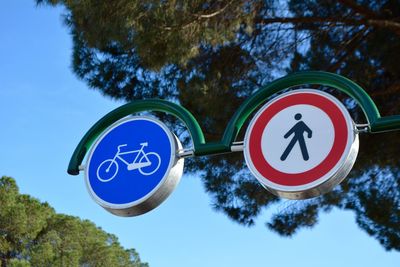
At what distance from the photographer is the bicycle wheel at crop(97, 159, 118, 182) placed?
126 inches

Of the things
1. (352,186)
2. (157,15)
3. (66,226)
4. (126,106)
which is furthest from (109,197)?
(66,226)

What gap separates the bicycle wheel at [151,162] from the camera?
3.13 m

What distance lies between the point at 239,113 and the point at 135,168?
55 centimetres

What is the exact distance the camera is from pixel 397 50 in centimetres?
759

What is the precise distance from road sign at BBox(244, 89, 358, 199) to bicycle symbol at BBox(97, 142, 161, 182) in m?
0.42

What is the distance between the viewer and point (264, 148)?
297 centimetres

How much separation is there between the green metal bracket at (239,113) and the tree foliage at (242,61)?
9.49ft

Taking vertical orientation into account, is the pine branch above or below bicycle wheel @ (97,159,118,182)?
above

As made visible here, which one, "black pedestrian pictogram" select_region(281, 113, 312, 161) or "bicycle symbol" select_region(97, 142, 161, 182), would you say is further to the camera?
"bicycle symbol" select_region(97, 142, 161, 182)

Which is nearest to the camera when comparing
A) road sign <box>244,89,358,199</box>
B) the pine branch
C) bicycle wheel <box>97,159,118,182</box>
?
road sign <box>244,89,358,199</box>

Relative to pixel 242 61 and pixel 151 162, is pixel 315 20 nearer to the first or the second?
pixel 242 61

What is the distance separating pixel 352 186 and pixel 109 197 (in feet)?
20.9

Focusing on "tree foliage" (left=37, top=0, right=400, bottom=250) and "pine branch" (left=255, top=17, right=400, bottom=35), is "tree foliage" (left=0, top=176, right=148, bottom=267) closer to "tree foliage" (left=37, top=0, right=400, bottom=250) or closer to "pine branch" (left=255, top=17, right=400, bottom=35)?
"tree foliage" (left=37, top=0, right=400, bottom=250)

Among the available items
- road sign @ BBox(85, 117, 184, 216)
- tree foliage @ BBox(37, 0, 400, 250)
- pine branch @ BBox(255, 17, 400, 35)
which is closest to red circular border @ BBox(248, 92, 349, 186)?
road sign @ BBox(85, 117, 184, 216)
